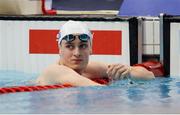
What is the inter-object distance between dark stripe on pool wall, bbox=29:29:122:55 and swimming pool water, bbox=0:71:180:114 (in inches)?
42.6

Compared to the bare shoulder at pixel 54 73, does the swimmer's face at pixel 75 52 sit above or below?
above

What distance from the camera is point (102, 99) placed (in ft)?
9.21

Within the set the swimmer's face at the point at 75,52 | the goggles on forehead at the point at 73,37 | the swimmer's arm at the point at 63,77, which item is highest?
the goggles on forehead at the point at 73,37

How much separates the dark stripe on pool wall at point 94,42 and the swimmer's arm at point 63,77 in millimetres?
1336

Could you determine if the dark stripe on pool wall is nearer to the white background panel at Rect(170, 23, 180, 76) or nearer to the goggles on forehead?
the white background panel at Rect(170, 23, 180, 76)

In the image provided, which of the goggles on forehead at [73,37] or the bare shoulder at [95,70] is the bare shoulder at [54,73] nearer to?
the goggles on forehead at [73,37]

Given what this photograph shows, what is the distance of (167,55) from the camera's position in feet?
15.9

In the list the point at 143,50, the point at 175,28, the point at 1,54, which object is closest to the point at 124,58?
the point at 143,50

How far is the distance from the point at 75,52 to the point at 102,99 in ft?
2.98

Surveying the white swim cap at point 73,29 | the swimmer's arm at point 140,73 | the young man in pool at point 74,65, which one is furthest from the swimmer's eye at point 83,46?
the swimmer's arm at point 140,73

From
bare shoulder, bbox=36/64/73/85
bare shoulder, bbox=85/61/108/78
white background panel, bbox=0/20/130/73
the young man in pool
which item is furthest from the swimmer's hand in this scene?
white background panel, bbox=0/20/130/73

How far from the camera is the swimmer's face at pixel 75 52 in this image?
3699 millimetres

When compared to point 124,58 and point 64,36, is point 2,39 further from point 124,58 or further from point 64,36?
point 64,36

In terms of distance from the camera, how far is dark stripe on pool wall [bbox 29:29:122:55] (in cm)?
500
